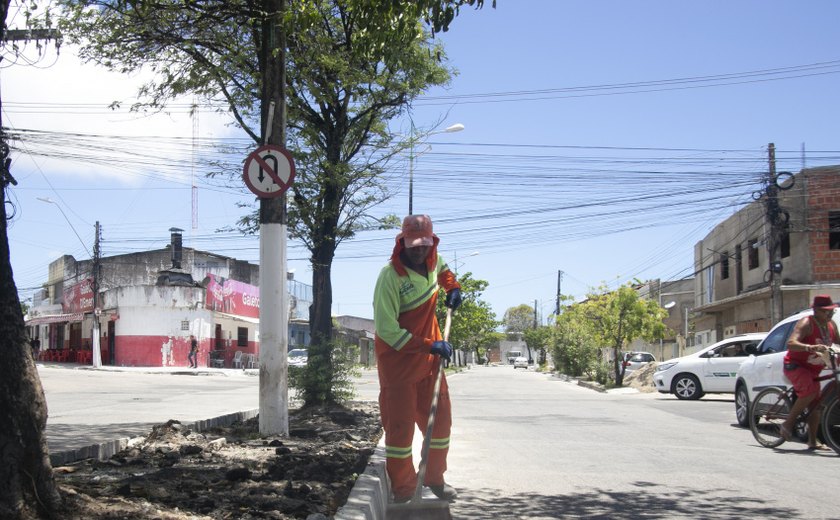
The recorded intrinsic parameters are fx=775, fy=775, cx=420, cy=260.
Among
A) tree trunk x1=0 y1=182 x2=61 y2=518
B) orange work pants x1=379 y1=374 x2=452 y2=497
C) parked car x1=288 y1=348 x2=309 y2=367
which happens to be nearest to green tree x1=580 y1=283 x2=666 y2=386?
parked car x1=288 y1=348 x2=309 y2=367

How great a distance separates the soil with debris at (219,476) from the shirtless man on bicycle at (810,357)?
466 cm

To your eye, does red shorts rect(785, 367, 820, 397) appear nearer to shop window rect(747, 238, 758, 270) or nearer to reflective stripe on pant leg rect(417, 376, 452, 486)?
reflective stripe on pant leg rect(417, 376, 452, 486)

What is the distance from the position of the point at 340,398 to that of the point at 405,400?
5421 millimetres

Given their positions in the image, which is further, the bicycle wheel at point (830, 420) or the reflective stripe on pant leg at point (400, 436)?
the bicycle wheel at point (830, 420)

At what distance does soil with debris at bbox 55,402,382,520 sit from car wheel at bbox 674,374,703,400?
13.1 m

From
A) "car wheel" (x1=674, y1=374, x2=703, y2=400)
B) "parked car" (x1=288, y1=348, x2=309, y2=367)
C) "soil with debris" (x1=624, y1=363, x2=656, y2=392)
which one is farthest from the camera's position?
"soil with debris" (x1=624, y1=363, x2=656, y2=392)

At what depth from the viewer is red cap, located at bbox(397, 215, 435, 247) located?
16.9 ft

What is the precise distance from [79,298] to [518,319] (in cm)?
9527

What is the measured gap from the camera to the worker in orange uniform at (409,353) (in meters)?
5.04

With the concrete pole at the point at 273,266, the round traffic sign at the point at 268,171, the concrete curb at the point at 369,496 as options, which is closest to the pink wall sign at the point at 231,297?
the concrete pole at the point at 273,266

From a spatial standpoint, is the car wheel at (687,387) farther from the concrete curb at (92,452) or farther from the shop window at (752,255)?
the concrete curb at (92,452)

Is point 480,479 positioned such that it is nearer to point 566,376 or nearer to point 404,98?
point 404,98

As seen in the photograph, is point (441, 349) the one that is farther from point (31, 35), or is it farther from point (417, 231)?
point (31, 35)

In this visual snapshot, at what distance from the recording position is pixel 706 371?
19.2 m
